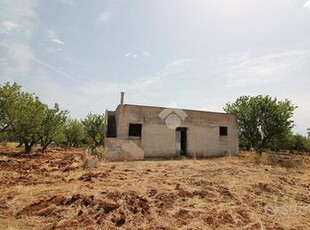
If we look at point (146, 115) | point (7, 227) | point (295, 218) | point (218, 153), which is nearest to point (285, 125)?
point (218, 153)

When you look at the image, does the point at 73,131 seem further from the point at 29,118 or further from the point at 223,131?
the point at 223,131

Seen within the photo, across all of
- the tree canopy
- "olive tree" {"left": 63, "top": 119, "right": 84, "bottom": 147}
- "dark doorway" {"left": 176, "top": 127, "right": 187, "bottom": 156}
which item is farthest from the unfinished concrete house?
"olive tree" {"left": 63, "top": 119, "right": 84, "bottom": 147}

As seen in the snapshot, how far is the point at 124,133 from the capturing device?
17734mm

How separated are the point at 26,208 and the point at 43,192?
1.61 meters

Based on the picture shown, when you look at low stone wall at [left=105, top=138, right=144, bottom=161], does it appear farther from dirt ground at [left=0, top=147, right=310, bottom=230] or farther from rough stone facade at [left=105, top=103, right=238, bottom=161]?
dirt ground at [left=0, top=147, right=310, bottom=230]

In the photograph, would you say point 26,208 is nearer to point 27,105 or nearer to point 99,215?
point 99,215

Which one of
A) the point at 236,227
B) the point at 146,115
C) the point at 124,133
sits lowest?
the point at 236,227

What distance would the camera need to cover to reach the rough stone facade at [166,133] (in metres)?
17.4

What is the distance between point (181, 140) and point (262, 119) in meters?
6.62

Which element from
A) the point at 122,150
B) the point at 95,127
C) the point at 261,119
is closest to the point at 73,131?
the point at 95,127

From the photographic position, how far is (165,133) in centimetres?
1872

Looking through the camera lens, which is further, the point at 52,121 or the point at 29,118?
the point at 52,121

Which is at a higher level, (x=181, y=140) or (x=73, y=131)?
(x=73, y=131)

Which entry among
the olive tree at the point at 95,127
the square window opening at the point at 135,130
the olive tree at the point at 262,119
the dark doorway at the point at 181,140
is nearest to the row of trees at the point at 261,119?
the olive tree at the point at 262,119
